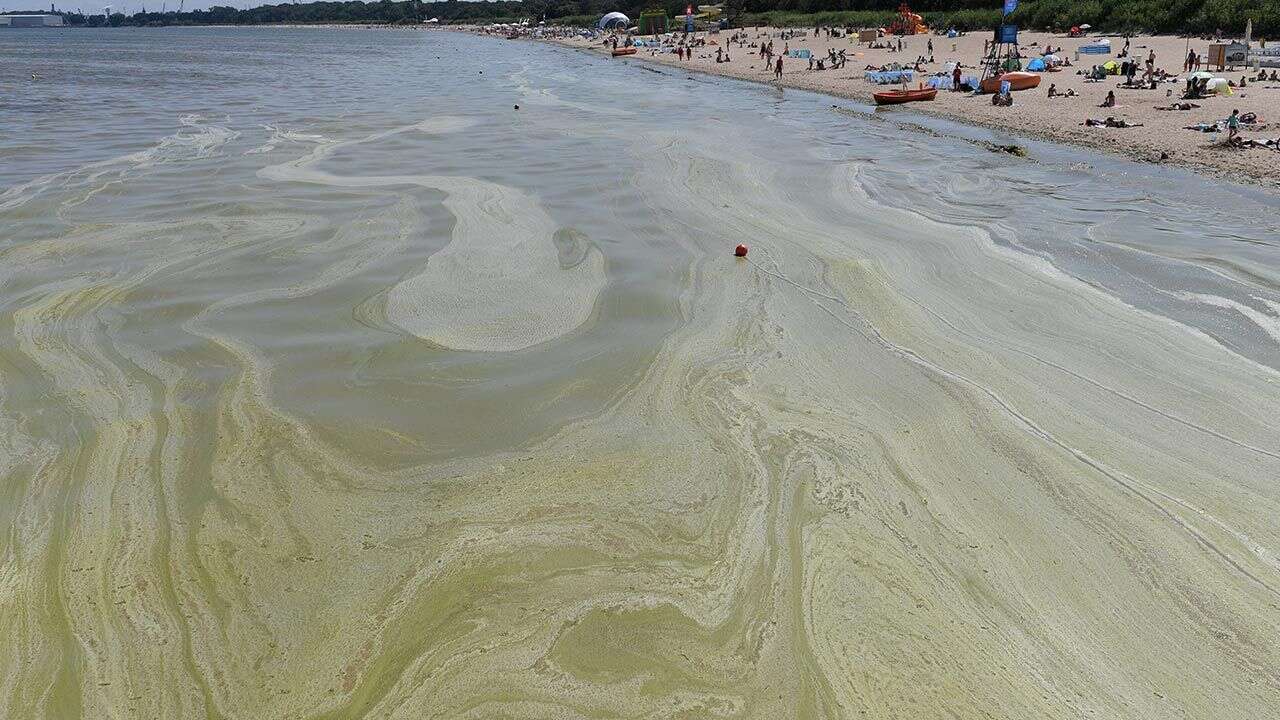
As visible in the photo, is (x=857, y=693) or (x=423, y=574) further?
(x=423, y=574)

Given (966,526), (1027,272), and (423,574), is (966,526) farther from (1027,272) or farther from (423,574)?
(1027,272)

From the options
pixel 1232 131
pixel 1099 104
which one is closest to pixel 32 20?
pixel 1099 104

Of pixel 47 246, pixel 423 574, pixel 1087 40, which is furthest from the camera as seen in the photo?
pixel 1087 40

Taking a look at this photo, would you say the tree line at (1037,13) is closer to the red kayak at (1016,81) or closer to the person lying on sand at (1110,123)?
the red kayak at (1016,81)

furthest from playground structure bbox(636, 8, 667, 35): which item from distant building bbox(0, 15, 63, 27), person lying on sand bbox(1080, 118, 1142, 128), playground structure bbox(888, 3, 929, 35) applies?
distant building bbox(0, 15, 63, 27)

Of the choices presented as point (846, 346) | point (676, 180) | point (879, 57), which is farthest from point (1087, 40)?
point (846, 346)

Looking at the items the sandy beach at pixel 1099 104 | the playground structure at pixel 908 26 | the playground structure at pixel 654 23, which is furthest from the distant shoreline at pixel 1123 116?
the playground structure at pixel 654 23
